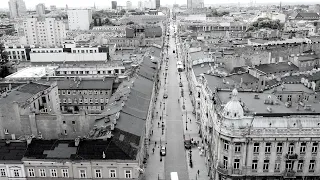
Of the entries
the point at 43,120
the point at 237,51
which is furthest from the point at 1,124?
the point at 237,51

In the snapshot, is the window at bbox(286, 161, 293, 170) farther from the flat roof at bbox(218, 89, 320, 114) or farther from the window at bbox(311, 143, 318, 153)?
the flat roof at bbox(218, 89, 320, 114)

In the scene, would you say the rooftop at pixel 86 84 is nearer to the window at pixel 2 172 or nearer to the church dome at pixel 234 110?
the window at pixel 2 172

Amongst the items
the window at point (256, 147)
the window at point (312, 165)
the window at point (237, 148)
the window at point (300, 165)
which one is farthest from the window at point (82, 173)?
the window at point (312, 165)

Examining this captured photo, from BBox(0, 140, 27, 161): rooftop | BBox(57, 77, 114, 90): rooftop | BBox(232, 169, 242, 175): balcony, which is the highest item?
BBox(57, 77, 114, 90): rooftop

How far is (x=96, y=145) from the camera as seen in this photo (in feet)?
182

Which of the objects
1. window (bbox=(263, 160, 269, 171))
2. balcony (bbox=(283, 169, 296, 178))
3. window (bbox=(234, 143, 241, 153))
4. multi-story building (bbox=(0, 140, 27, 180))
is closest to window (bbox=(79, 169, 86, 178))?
multi-story building (bbox=(0, 140, 27, 180))

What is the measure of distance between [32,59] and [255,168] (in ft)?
354

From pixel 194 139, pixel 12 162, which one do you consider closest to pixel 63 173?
pixel 12 162

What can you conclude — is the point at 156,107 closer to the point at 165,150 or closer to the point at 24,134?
the point at 165,150

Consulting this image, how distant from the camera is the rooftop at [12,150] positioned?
182ft

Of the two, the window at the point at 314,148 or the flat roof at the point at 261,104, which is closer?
the window at the point at 314,148

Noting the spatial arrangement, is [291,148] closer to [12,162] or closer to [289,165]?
[289,165]

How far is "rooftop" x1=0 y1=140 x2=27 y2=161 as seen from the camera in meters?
55.6

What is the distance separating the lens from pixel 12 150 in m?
56.7
